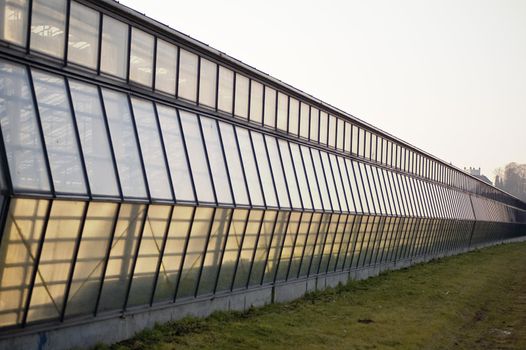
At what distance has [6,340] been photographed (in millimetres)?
15844

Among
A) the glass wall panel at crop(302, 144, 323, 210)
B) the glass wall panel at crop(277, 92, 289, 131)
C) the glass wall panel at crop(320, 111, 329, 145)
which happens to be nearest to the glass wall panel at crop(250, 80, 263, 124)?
the glass wall panel at crop(277, 92, 289, 131)

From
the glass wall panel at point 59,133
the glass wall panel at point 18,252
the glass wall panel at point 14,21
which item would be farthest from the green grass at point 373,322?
the glass wall panel at point 14,21

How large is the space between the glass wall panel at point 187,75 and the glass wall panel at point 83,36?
4.68m

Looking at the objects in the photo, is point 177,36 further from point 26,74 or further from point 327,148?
point 327,148

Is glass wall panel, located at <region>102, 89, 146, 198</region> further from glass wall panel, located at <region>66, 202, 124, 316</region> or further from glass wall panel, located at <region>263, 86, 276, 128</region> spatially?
glass wall panel, located at <region>263, 86, 276, 128</region>

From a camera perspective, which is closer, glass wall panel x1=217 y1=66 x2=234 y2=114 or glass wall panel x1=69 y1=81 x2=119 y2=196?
glass wall panel x1=69 y1=81 x2=119 y2=196

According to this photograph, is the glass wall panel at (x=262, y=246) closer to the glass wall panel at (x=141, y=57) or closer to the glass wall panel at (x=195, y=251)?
the glass wall panel at (x=195, y=251)

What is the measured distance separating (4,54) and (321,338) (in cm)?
1361

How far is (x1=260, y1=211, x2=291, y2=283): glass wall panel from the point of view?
2948 cm

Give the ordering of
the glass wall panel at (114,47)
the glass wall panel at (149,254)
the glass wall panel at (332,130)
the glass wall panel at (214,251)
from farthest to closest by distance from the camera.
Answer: the glass wall panel at (332,130)
the glass wall panel at (214,251)
the glass wall panel at (149,254)
the glass wall panel at (114,47)

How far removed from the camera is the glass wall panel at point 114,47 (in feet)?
66.2

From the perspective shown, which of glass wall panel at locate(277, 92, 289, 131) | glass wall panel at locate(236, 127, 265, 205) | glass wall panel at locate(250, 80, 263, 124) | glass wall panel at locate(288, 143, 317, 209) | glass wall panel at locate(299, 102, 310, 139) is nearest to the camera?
glass wall panel at locate(236, 127, 265, 205)

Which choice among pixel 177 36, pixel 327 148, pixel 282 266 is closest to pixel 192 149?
pixel 177 36

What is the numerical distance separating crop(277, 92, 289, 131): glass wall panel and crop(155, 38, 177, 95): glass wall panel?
9.03m
